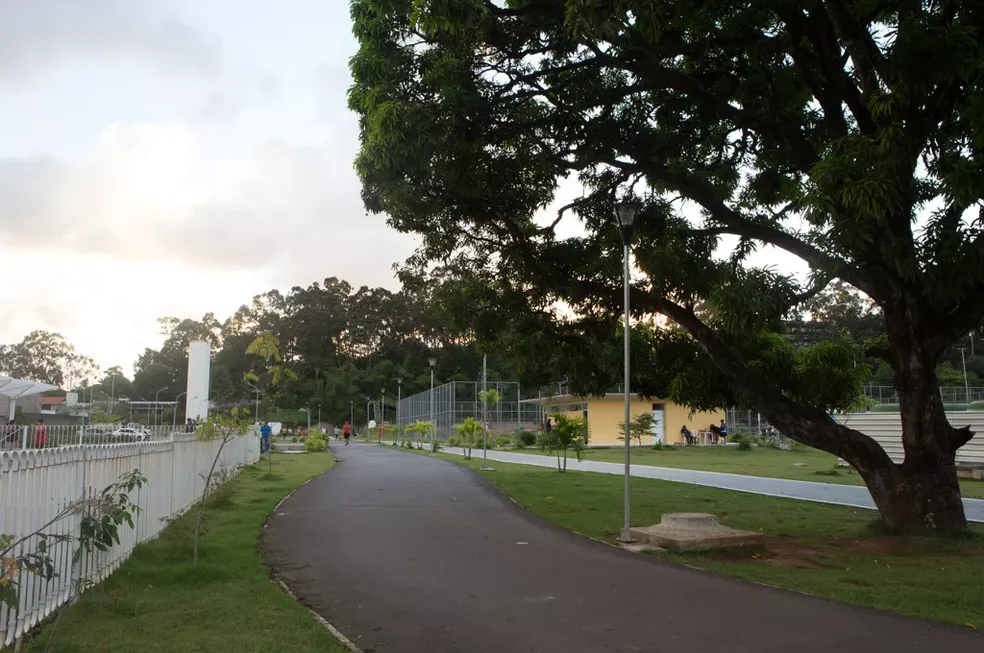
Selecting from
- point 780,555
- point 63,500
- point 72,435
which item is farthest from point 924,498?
point 72,435

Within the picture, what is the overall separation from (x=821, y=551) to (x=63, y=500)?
846cm

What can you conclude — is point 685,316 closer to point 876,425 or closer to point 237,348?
point 876,425

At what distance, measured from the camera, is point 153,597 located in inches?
267

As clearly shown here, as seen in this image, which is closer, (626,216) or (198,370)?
(626,216)

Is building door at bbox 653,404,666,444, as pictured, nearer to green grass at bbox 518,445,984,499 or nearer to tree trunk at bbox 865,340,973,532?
green grass at bbox 518,445,984,499

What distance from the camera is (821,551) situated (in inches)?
393

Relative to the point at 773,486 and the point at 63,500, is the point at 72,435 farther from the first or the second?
the point at 773,486

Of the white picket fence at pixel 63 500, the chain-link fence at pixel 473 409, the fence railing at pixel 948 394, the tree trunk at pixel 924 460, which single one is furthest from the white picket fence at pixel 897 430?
the chain-link fence at pixel 473 409

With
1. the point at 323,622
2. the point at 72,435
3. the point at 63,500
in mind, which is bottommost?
the point at 323,622

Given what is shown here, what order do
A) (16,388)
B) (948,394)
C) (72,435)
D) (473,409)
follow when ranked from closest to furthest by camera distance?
(72,435) < (16,388) < (948,394) < (473,409)

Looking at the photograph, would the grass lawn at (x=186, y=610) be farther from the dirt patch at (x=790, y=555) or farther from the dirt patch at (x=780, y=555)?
the dirt patch at (x=790, y=555)

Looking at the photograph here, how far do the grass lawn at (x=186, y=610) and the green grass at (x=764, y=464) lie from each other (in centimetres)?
1481

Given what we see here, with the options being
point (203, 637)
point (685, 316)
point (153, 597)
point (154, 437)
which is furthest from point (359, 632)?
point (685, 316)

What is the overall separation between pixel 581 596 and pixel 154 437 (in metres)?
6.25
